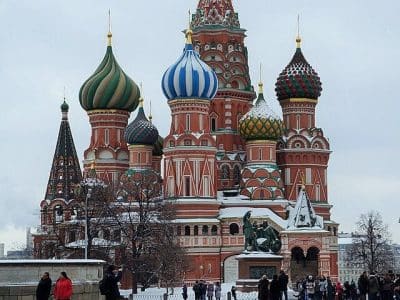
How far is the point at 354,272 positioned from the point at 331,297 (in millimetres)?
93435

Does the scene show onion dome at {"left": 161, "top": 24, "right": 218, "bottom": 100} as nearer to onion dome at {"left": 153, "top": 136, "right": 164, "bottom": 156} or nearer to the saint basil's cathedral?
Result: the saint basil's cathedral

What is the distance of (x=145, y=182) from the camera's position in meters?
54.0

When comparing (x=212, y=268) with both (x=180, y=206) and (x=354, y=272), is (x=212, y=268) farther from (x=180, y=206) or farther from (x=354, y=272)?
(x=354, y=272)

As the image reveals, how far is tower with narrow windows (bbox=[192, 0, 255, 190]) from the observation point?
68188 mm

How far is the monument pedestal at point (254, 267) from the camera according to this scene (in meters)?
45.3

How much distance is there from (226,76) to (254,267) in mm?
25200

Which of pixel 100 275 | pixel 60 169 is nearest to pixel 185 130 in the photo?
pixel 60 169

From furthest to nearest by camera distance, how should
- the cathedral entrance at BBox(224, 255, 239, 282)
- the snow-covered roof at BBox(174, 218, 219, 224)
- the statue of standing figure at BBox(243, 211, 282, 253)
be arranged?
the cathedral entrance at BBox(224, 255, 239, 282)
the snow-covered roof at BBox(174, 218, 219, 224)
the statue of standing figure at BBox(243, 211, 282, 253)

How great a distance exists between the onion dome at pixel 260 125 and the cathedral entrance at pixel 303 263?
8198 millimetres

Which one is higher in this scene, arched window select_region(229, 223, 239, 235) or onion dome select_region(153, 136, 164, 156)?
onion dome select_region(153, 136, 164, 156)

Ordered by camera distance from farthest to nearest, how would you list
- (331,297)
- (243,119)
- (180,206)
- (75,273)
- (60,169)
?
(60,169) → (243,119) → (180,206) → (331,297) → (75,273)

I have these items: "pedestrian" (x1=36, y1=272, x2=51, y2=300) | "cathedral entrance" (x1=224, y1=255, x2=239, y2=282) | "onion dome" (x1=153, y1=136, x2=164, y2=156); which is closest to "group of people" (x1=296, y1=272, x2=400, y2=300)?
"pedestrian" (x1=36, y1=272, x2=51, y2=300)

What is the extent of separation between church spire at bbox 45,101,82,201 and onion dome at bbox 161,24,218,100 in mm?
12291

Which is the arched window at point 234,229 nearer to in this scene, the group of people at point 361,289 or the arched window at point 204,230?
the arched window at point 204,230
